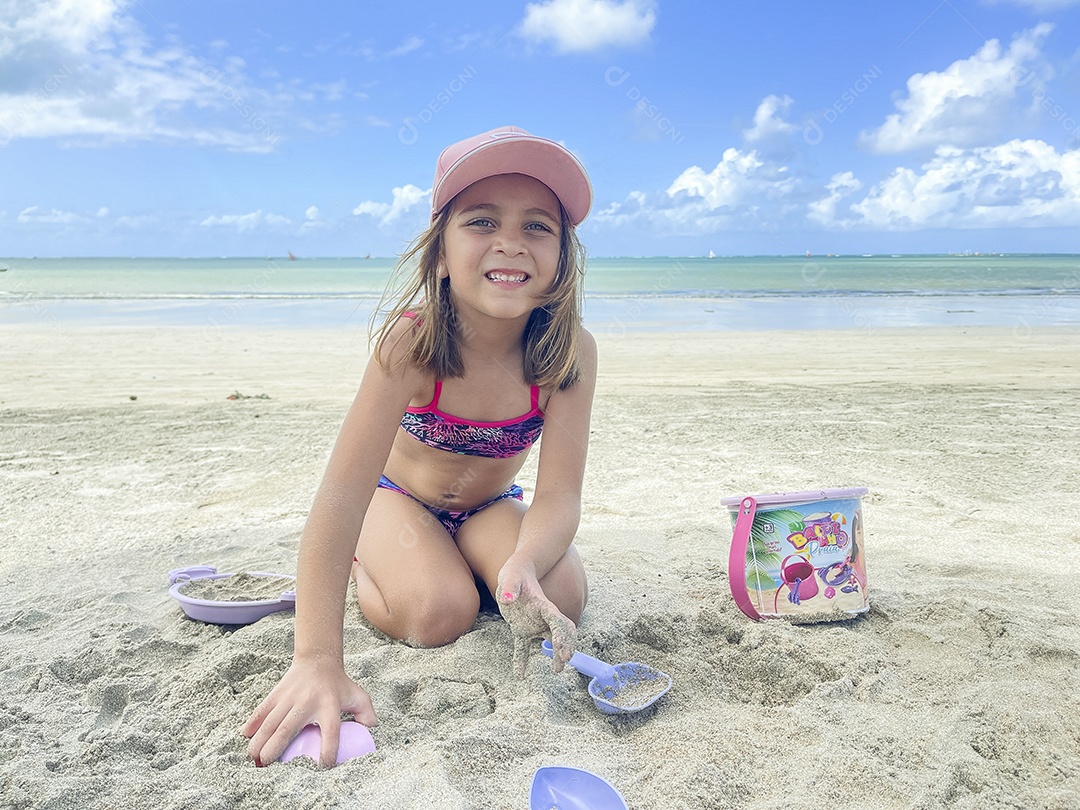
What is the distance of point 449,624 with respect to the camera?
2.50 m

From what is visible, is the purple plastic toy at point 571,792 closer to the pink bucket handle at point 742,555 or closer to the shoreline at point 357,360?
the pink bucket handle at point 742,555

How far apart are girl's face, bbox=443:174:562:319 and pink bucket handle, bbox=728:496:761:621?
0.92 m

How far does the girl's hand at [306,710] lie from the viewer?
71.1 inches

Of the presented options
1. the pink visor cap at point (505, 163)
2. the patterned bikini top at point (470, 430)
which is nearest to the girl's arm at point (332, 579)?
the patterned bikini top at point (470, 430)

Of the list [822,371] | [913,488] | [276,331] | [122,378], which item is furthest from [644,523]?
[276,331]

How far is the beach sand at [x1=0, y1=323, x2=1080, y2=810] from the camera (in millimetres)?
1736

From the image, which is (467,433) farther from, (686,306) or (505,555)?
(686,306)

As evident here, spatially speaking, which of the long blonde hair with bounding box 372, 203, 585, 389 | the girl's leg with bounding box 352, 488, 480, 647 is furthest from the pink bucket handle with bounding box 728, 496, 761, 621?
the girl's leg with bounding box 352, 488, 480, 647

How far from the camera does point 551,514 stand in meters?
2.53

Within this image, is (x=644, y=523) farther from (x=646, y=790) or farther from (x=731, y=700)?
(x=646, y=790)

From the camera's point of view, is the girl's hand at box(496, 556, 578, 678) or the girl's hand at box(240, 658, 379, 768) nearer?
the girl's hand at box(240, 658, 379, 768)

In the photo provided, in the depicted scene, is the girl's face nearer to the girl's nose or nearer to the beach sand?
the girl's nose

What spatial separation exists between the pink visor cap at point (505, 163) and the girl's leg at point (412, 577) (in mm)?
1064

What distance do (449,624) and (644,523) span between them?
1485mm
